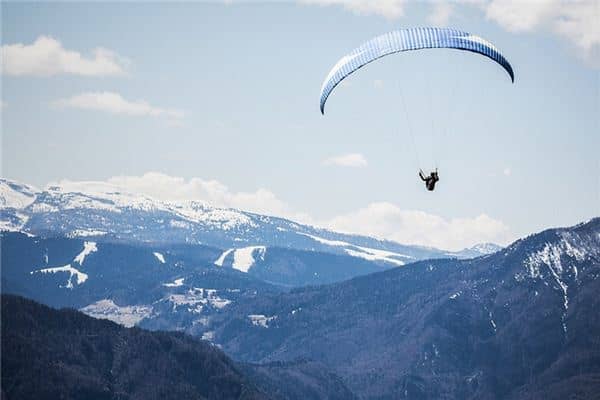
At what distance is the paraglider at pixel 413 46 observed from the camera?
10431 centimetres

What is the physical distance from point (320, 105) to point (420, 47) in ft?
56.8

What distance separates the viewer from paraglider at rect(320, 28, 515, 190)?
4107 inches

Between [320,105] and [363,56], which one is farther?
[320,105]

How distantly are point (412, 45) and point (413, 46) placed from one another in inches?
6.7

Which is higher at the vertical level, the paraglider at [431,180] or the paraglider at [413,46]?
the paraglider at [413,46]

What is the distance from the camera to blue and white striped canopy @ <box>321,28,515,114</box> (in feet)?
342

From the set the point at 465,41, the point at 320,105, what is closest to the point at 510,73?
the point at 465,41

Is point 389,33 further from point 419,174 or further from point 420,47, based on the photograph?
point 419,174

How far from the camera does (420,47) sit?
104188 mm

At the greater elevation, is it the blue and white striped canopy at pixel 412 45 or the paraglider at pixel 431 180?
the blue and white striped canopy at pixel 412 45

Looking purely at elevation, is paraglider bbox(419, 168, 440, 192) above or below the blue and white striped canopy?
below

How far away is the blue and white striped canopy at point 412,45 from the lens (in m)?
104

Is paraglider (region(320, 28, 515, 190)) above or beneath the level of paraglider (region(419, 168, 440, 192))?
above

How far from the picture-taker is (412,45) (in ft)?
341
